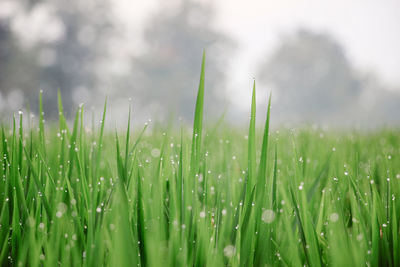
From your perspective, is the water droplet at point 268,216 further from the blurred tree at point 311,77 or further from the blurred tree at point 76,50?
the blurred tree at point 311,77

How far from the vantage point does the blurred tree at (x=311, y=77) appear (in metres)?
32.7

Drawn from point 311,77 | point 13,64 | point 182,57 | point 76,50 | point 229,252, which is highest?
point 311,77

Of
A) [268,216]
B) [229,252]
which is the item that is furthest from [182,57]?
[229,252]

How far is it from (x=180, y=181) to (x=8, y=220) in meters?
0.42

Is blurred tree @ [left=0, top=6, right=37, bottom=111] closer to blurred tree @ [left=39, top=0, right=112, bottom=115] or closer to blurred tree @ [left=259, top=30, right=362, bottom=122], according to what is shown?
blurred tree @ [left=39, top=0, right=112, bottom=115]

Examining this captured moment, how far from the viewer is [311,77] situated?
33.2 meters

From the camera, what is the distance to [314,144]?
1963 mm

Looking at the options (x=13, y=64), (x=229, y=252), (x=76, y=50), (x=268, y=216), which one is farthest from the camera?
(x=76, y=50)

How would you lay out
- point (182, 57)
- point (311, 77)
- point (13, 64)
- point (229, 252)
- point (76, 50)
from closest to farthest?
point (229, 252), point (13, 64), point (76, 50), point (182, 57), point (311, 77)

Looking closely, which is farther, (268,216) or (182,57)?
(182,57)

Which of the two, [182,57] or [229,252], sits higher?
[182,57]

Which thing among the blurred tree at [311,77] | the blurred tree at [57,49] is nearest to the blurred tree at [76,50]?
the blurred tree at [57,49]

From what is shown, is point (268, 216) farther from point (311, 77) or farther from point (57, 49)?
point (311, 77)

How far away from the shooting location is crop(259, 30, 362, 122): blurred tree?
32.7m
